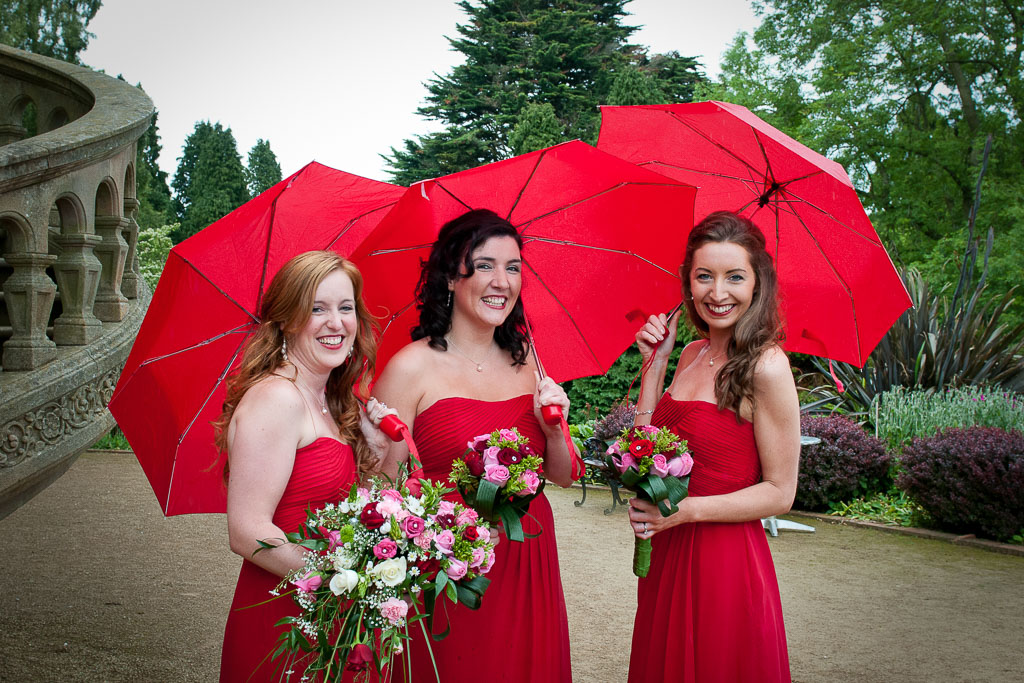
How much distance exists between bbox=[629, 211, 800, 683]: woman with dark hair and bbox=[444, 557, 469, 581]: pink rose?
0.88 meters

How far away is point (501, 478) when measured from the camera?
2.53 meters

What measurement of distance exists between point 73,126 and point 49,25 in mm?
27128

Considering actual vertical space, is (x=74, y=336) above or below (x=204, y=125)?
below

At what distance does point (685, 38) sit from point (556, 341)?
3214 centimetres

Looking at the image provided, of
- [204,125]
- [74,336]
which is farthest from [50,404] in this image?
[204,125]

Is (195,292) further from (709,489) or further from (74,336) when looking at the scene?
(74,336)

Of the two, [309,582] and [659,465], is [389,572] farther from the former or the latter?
Result: [659,465]

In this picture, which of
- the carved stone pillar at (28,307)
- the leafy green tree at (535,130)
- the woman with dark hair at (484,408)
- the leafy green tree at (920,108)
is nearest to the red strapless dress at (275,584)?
the woman with dark hair at (484,408)

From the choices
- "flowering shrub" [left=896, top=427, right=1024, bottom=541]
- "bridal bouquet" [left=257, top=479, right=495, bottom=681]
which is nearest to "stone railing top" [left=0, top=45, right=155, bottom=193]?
"bridal bouquet" [left=257, top=479, right=495, bottom=681]

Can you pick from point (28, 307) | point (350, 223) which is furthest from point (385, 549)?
point (28, 307)

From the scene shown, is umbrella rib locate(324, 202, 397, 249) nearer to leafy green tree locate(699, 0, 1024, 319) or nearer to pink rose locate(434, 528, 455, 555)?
pink rose locate(434, 528, 455, 555)

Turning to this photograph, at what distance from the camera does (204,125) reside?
41062mm

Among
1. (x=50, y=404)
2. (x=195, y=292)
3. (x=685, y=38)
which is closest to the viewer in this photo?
(x=195, y=292)

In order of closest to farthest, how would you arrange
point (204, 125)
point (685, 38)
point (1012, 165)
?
point (1012, 165), point (685, 38), point (204, 125)
